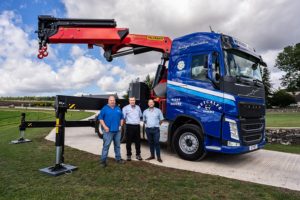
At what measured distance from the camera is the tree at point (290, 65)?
2488 inches

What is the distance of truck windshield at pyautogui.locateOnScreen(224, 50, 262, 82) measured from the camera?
6879 mm

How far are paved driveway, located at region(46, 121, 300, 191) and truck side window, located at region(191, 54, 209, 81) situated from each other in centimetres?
232

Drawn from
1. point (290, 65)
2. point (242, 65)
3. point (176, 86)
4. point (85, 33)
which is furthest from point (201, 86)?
point (290, 65)

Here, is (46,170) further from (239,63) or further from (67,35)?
(239,63)

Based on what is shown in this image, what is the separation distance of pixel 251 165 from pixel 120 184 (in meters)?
3.90

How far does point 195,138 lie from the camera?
23.9 ft

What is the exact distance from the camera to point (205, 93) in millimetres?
6930

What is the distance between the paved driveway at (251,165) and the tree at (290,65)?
62605mm

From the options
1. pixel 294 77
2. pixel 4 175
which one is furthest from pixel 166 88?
pixel 294 77

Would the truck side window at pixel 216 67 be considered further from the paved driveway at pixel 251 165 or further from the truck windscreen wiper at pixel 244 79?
the paved driveway at pixel 251 165

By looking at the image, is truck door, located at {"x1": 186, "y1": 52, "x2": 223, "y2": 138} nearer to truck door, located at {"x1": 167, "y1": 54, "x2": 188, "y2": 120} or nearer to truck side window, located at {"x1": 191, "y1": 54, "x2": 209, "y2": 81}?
truck side window, located at {"x1": 191, "y1": 54, "x2": 209, "y2": 81}

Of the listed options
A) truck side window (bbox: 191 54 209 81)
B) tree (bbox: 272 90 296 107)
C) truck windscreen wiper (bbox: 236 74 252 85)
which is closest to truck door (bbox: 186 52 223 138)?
truck side window (bbox: 191 54 209 81)

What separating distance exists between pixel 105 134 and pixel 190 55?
10.4ft

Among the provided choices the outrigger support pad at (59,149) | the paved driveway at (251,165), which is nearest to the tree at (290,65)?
the paved driveway at (251,165)
